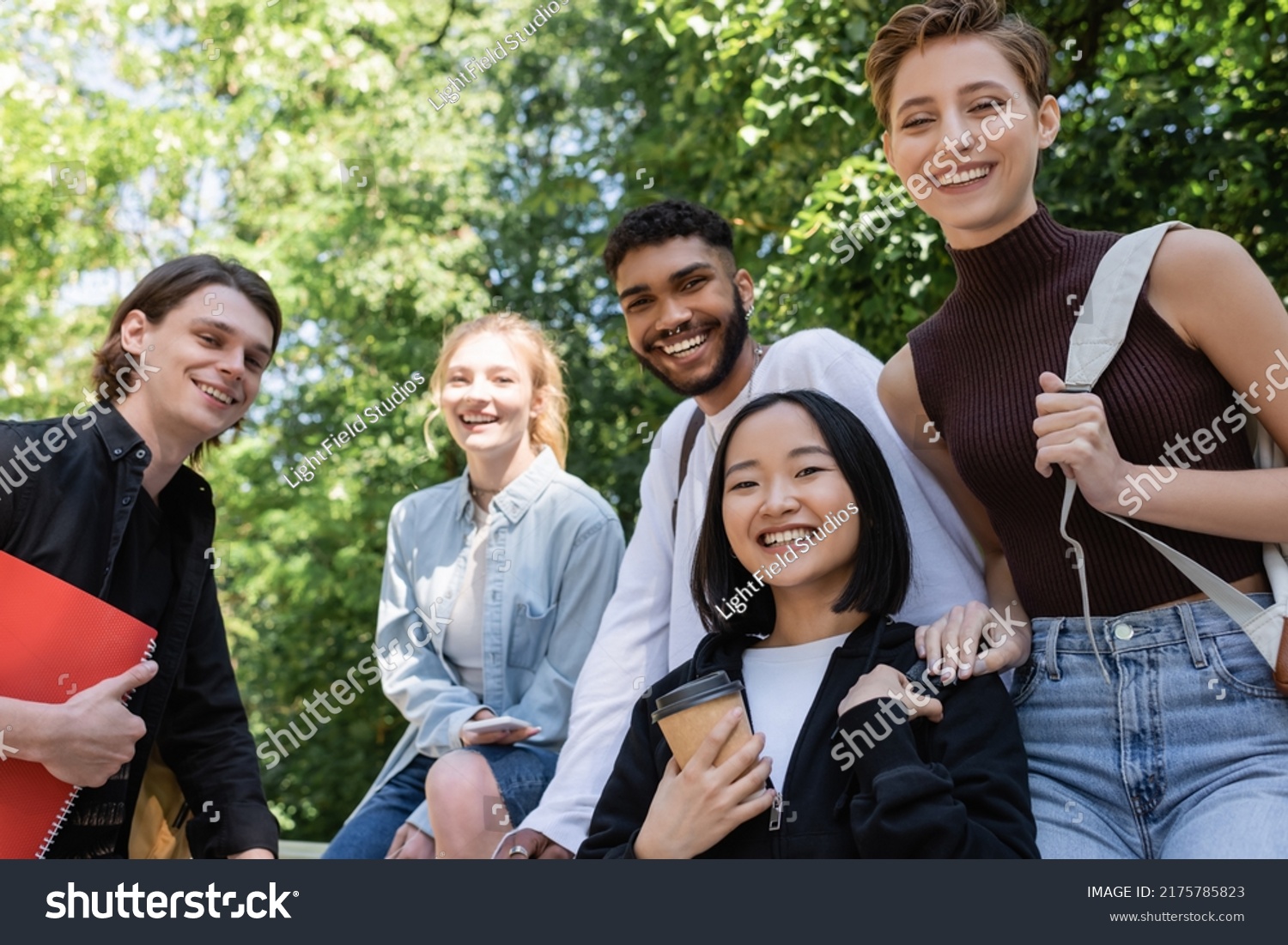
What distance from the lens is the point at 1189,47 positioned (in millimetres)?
5906

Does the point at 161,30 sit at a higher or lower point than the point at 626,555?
higher

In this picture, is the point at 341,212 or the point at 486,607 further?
the point at 341,212

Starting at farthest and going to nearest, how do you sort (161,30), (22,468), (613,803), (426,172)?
(161,30) → (426,172) → (22,468) → (613,803)

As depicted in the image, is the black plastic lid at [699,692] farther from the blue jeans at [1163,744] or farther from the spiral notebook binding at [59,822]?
the spiral notebook binding at [59,822]

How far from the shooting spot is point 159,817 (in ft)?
Answer: 10.7

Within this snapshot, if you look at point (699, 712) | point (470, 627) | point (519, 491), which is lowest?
point (699, 712)

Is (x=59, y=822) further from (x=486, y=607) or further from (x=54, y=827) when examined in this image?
(x=486, y=607)

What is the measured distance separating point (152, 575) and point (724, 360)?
1.62 m

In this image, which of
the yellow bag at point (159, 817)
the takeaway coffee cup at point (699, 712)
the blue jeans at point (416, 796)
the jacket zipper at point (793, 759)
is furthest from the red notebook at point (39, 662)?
the jacket zipper at point (793, 759)

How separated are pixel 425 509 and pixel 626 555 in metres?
1.04

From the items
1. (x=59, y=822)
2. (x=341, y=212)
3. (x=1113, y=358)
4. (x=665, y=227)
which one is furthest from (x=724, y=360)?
(x=341, y=212)

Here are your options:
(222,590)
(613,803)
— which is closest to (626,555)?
(613,803)

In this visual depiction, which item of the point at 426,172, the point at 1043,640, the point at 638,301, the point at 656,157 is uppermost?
the point at 426,172
